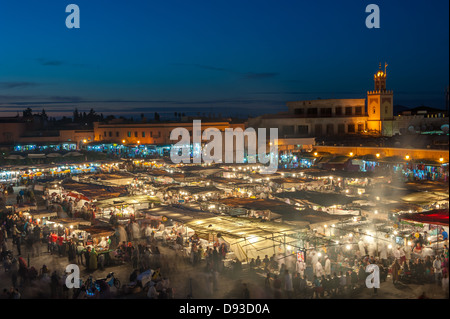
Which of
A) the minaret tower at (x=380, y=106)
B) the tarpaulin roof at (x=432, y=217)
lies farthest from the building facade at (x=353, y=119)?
the tarpaulin roof at (x=432, y=217)

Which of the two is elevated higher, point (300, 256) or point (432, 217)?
point (432, 217)

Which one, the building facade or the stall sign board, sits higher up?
the building facade

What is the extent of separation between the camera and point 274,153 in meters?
29.6

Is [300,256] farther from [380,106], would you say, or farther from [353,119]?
[380,106]

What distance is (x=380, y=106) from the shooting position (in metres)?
41.7

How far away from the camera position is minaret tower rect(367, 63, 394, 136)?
4134 cm

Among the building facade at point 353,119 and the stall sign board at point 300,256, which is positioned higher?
the building facade at point 353,119

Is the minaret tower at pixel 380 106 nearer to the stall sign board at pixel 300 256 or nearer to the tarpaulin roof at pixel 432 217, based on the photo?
the tarpaulin roof at pixel 432 217

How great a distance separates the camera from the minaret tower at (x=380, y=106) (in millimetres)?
41344

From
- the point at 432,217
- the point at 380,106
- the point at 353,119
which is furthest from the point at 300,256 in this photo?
the point at 380,106

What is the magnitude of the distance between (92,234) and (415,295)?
24.9 feet

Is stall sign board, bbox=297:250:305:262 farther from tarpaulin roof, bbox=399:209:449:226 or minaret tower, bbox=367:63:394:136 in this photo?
minaret tower, bbox=367:63:394:136

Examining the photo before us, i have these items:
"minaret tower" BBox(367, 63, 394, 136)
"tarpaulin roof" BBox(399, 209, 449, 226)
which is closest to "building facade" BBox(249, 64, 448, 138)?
"minaret tower" BBox(367, 63, 394, 136)
